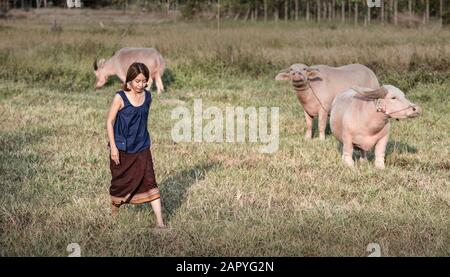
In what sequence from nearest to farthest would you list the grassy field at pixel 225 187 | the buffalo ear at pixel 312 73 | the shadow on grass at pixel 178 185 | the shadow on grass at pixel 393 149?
the grassy field at pixel 225 187 < the shadow on grass at pixel 178 185 < the shadow on grass at pixel 393 149 < the buffalo ear at pixel 312 73

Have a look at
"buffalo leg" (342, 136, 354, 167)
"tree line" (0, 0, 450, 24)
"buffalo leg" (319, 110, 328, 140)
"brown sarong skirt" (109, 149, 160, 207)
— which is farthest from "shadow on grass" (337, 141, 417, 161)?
"tree line" (0, 0, 450, 24)

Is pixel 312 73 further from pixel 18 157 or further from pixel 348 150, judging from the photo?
pixel 18 157

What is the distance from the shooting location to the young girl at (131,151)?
511cm

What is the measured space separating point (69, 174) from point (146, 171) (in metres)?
2.01

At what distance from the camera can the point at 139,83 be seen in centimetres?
499

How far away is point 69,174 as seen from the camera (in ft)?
22.8

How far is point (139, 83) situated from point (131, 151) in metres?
0.53

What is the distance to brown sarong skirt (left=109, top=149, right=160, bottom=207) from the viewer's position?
5172 mm

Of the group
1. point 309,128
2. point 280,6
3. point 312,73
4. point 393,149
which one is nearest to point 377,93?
A: point 393,149

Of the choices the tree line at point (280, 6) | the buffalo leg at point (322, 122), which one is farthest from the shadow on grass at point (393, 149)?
the tree line at point (280, 6)

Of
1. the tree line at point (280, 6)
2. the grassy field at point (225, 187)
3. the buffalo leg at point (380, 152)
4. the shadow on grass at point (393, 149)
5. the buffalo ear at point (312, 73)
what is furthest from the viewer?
the tree line at point (280, 6)

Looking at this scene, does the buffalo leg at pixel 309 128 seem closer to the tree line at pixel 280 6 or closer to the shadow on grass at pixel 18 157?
the shadow on grass at pixel 18 157

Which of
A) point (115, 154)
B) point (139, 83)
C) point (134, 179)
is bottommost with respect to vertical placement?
point (134, 179)

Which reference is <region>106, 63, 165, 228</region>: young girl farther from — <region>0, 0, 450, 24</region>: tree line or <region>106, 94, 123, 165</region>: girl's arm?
<region>0, 0, 450, 24</region>: tree line
